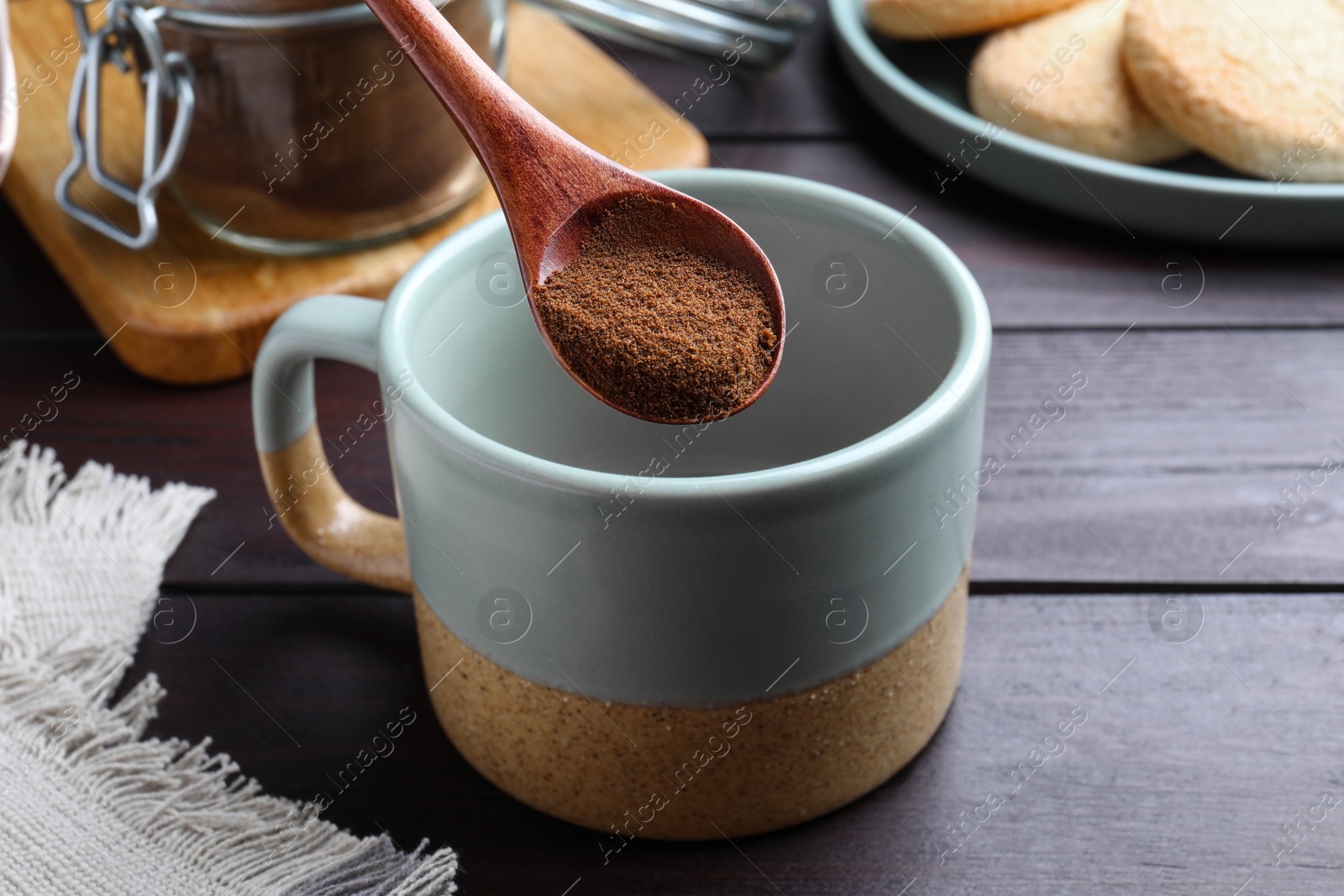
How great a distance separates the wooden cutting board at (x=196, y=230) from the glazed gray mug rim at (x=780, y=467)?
296 mm

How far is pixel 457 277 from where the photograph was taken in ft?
1.55

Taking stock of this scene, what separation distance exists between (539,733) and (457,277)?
0.17 meters

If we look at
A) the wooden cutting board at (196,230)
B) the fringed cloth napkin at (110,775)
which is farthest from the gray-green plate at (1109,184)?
the fringed cloth napkin at (110,775)

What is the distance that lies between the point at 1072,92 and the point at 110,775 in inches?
26.3

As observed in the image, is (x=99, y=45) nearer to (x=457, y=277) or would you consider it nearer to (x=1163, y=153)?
(x=457, y=277)

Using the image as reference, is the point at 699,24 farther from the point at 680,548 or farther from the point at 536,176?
the point at 680,548

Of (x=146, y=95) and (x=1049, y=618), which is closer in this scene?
(x=1049, y=618)

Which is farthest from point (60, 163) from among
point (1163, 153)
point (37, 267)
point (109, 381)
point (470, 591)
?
point (1163, 153)

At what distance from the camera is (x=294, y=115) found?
0.68 metres

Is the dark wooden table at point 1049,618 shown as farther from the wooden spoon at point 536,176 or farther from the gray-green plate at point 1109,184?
the wooden spoon at point 536,176

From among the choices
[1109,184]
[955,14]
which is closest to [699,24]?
[955,14]

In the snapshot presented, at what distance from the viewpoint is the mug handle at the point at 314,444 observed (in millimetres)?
457

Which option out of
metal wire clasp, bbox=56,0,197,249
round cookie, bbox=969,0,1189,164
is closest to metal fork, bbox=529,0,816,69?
round cookie, bbox=969,0,1189,164

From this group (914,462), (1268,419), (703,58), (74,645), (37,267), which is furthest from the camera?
(703,58)
